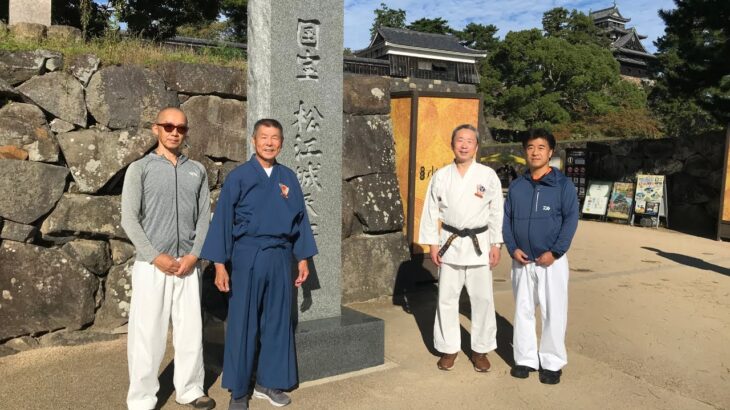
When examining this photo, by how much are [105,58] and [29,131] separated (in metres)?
0.95

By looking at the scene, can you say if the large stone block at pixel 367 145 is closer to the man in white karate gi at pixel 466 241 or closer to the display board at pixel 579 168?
the man in white karate gi at pixel 466 241

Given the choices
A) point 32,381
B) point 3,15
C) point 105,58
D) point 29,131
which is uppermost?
point 3,15

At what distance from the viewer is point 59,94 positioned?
462 cm

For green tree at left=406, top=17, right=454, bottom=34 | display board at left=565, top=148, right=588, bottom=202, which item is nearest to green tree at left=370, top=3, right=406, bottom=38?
green tree at left=406, top=17, right=454, bottom=34

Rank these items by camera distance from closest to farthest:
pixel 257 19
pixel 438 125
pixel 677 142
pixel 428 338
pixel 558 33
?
pixel 257 19 < pixel 428 338 < pixel 438 125 < pixel 677 142 < pixel 558 33

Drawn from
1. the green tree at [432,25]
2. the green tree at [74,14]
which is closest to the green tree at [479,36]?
the green tree at [432,25]

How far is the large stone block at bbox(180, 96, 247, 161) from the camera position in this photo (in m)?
5.21

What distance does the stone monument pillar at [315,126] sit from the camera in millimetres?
3938

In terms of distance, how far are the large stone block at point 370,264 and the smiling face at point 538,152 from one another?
2.56m

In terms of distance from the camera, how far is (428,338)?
4754mm

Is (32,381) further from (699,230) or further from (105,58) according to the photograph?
(699,230)

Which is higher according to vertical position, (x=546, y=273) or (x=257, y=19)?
(x=257, y=19)

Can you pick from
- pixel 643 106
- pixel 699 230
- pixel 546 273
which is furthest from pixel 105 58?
pixel 643 106

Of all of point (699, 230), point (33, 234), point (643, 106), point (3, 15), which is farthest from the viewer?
point (643, 106)
